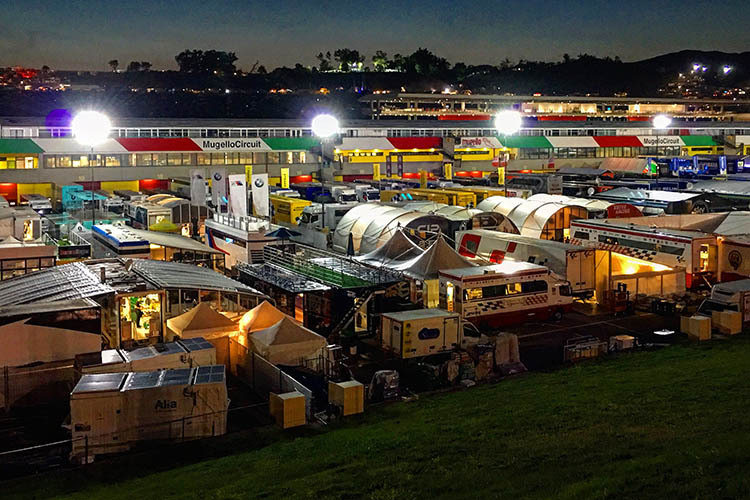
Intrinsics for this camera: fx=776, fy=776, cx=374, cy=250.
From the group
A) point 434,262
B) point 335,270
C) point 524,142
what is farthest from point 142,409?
point 524,142

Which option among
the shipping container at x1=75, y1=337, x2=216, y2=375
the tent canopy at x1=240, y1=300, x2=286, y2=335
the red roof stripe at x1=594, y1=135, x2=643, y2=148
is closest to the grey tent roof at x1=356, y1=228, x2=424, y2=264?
the tent canopy at x1=240, y1=300, x2=286, y2=335

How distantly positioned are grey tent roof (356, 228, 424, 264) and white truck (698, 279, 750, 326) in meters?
9.14

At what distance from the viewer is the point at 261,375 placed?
1616 cm

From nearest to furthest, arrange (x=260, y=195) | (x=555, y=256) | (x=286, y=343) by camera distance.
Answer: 1. (x=286, y=343)
2. (x=555, y=256)
3. (x=260, y=195)

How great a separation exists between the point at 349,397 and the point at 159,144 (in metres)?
47.9

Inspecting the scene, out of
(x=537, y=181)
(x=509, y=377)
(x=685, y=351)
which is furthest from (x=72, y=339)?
(x=537, y=181)

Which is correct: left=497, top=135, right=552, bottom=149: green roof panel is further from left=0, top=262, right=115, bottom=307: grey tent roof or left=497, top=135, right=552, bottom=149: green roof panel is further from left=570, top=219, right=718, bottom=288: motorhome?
left=0, top=262, right=115, bottom=307: grey tent roof

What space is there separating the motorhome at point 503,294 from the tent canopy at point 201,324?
6925 mm

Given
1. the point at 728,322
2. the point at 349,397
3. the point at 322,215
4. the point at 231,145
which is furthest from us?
the point at 231,145

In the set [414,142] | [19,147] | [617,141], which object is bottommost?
[19,147]

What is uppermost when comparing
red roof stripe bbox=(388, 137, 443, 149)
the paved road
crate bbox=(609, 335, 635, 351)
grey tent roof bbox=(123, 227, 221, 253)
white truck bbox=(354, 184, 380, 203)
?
red roof stripe bbox=(388, 137, 443, 149)

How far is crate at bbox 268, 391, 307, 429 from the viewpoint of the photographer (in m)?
13.5

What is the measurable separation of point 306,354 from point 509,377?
4.45 m

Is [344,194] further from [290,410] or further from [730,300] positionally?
[290,410]
